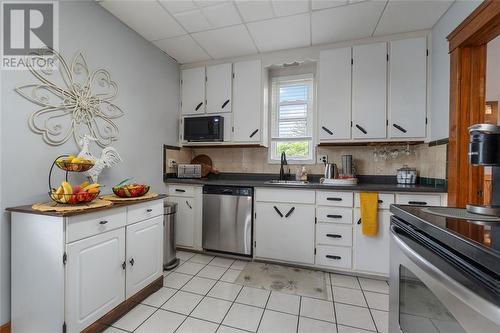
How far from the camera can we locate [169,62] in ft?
9.89

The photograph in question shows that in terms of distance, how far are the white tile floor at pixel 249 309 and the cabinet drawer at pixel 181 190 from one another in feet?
3.18

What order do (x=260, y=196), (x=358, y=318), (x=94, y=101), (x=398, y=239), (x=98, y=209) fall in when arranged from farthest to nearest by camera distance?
(x=260, y=196) → (x=94, y=101) → (x=358, y=318) → (x=98, y=209) → (x=398, y=239)

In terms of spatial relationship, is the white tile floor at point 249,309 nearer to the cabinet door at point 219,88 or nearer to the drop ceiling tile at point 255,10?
the cabinet door at point 219,88

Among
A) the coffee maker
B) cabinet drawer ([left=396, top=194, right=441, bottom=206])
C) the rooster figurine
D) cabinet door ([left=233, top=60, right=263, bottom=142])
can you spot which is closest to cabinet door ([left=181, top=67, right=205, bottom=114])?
cabinet door ([left=233, top=60, right=263, bottom=142])

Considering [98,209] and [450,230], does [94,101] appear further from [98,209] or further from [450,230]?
[450,230]

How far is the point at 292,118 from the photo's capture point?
3.13 m

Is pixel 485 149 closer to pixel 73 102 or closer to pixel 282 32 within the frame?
pixel 282 32

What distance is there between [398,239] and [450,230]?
0.28 metres

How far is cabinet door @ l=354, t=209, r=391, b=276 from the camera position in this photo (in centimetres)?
221

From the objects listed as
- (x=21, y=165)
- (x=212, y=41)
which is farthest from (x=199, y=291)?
(x=212, y=41)

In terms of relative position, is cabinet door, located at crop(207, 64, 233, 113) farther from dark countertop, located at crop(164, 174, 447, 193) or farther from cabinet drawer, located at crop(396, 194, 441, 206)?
cabinet drawer, located at crop(396, 194, 441, 206)

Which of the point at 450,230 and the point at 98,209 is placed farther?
the point at 98,209

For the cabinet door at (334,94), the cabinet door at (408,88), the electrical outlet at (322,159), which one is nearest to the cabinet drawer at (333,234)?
the electrical outlet at (322,159)
